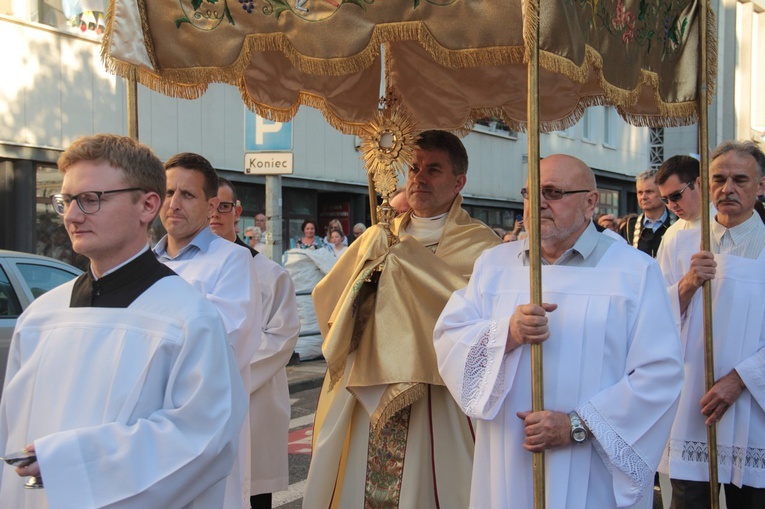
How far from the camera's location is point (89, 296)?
2.45m

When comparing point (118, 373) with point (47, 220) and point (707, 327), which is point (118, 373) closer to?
point (707, 327)

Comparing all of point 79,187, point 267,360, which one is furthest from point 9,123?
point 79,187

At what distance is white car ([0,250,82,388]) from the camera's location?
22.4ft

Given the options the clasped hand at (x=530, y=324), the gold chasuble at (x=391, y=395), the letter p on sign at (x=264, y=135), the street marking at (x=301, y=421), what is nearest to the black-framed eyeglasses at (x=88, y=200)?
the clasped hand at (x=530, y=324)

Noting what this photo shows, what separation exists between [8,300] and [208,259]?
383 centimetres

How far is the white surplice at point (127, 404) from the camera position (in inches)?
86.0

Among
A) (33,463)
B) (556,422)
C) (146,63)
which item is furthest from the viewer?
(146,63)

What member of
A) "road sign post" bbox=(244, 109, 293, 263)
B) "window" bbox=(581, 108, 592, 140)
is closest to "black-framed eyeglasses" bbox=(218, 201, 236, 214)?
"road sign post" bbox=(244, 109, 293, 263)

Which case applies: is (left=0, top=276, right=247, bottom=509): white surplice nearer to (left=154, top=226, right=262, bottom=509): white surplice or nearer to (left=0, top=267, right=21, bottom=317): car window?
(left=154, top=226, right=262, bottom=509): white surplice

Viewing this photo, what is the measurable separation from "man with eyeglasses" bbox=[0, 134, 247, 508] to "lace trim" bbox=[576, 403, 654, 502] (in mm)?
1226

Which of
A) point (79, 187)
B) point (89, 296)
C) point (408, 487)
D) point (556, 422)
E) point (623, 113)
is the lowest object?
point (408, 487)

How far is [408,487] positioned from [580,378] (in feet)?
4.03

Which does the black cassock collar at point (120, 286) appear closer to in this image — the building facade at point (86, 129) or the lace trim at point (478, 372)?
the lace trim at point (478, 372)

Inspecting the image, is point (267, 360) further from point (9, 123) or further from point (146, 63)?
point (9, 123)
